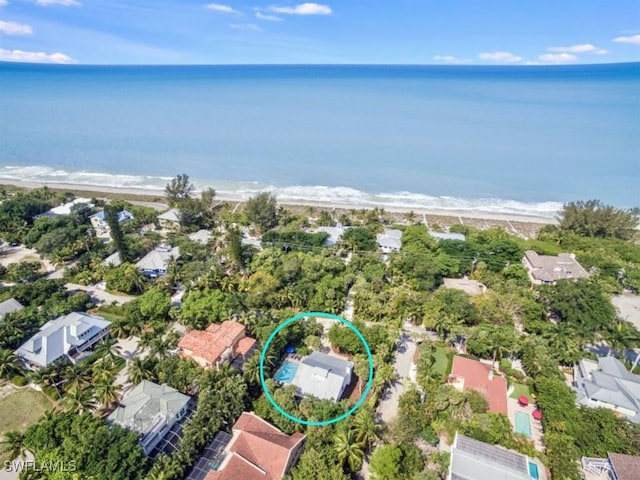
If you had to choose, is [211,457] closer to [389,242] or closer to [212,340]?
[212,340]

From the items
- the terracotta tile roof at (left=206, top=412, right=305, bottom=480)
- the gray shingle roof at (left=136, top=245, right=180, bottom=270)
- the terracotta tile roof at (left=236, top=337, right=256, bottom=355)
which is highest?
the gray shingle roof at (left=136, top=245, right=180, bottom=270)

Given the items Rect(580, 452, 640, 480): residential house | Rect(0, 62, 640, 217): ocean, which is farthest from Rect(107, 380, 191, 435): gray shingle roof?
Rect(0, 62, 640, 217): ocean

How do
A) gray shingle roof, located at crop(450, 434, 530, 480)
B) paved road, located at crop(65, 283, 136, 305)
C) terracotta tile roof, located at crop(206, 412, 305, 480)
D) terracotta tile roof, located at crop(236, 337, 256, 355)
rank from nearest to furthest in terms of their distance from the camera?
1. gray shingle roof, located at crop(450, 434, 530, 480)
2. terracotta tile roof, located at crop(206, 412, 305, 480)
3. terracotta tile roof, located at crop(236, 337, 256, 355)
4. paved road, located at crop(65, 283, 136, 305)

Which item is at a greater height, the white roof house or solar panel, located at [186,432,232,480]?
the white roof house

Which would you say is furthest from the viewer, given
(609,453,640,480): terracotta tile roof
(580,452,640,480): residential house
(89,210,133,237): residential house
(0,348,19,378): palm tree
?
(89,210,133,237): residential house

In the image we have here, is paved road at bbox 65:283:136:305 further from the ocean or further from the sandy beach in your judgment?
the ocean

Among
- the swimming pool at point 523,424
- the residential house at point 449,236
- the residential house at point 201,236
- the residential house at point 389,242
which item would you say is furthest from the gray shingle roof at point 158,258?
the swimming pool at point 523,424

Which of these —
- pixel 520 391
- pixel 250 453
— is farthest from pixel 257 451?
pixel 520 391
